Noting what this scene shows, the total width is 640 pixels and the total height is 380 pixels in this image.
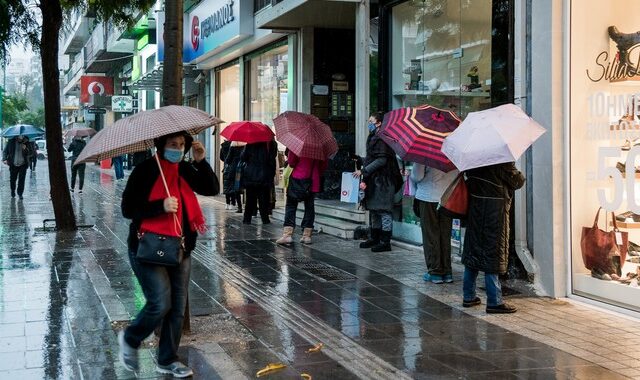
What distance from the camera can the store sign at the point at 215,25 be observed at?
17922 millimetres

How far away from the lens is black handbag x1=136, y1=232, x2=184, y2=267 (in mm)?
5121

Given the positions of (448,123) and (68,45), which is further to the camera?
(68,45)

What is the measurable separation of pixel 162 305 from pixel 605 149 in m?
4.68

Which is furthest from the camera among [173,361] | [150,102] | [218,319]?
[150,102]

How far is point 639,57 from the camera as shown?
7.40 m

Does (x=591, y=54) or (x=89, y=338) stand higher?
(x=591, y=54)

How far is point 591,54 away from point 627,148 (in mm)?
1106

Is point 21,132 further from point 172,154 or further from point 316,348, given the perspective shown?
point 172,154

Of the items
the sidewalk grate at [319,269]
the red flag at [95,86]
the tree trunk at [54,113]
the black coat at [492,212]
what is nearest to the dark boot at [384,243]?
the sidewalk grate at [319,269]

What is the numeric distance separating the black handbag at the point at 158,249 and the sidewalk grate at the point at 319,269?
408 cm

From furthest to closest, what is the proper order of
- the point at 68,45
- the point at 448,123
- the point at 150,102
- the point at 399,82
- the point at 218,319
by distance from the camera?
the point at 68,45 < the point at 150,102 < the point at 399,82 < the point at 448,123 < the point at 218,319

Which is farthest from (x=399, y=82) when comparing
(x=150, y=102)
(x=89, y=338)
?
(x=150, y=102)

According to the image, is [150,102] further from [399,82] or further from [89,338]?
[89,338]

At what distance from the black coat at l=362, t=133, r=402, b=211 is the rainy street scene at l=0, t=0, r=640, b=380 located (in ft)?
0.07
